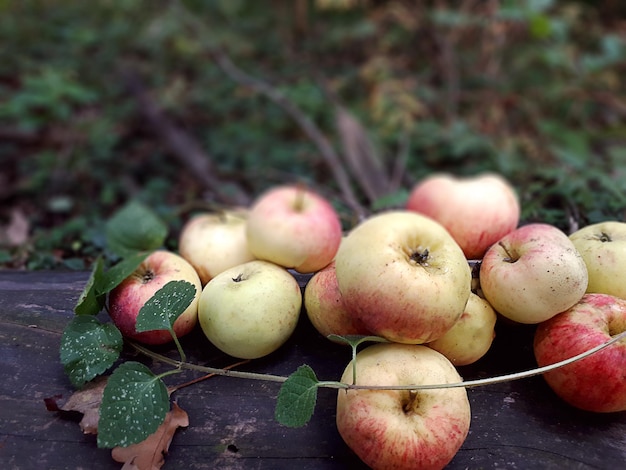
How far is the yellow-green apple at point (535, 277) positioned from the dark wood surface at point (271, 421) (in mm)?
199

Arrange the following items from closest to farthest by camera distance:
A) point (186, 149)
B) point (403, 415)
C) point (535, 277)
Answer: point (403, 415) < point (535, 277) < point (186, 149)

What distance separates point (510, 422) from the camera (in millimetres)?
1198

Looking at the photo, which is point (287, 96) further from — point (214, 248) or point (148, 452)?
point (148, 452)

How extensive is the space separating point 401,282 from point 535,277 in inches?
13.4

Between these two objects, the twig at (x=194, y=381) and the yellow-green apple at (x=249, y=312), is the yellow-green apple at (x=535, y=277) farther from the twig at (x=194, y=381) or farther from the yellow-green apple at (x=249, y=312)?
the twig at (x=194, y=381)

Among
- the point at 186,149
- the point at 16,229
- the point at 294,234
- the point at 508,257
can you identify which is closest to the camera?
the point at 508,257

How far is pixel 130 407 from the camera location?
40.6 inches

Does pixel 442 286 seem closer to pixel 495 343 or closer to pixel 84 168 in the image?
pixel 495 343

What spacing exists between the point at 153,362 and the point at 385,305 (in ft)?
2.21

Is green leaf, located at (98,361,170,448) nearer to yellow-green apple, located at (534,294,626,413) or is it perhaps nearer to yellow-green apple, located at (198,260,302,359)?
yellow-green apple, located at (198,260,302,359)

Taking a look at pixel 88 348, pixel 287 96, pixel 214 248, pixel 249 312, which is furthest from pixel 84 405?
pixel 287 96

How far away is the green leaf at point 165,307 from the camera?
1.11 meters

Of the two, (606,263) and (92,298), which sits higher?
(606,263)

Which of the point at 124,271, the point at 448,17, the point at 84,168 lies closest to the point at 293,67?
the point at 448,17
